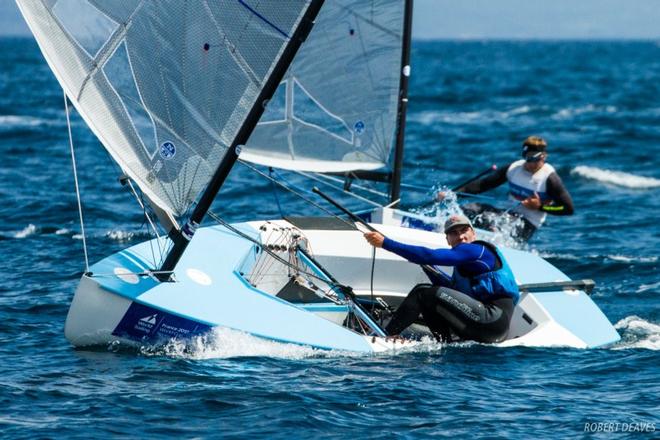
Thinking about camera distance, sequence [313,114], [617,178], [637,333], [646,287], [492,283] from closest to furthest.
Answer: [492,283] → [637,333] → [646,287] → [313,114] → [617,178]

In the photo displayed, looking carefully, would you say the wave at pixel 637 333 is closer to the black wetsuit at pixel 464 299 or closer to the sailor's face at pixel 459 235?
the black wetsuit at pixel 464 299

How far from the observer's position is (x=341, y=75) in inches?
446

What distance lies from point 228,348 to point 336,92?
437 cm

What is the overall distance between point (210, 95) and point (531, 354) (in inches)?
119

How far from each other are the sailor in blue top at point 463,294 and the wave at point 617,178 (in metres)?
10.1

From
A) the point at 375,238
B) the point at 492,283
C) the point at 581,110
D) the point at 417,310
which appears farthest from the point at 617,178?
the point at 581,110

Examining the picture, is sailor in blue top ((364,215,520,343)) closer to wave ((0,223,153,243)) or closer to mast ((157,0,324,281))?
mast ((157,0,324,281))

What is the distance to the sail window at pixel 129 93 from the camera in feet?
24.9

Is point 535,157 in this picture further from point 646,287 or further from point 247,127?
point 247,127

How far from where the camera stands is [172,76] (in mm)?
7691

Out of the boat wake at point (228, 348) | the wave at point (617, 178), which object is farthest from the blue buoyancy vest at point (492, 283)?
the wave at point (617, 178)

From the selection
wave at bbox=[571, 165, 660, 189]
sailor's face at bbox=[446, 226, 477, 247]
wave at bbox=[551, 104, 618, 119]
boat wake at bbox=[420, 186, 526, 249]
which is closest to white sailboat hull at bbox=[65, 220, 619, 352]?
sailor's face at bbox=[446, 226, 477, 247]

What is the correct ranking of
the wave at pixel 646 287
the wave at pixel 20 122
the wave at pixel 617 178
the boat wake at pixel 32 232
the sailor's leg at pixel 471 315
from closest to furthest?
the sailor's leg at pixel 471 315, the wave at pixel 646 287, the boat wake at pixel 32 232, the wave at pixel 617 178, the wave at pixel 20 122

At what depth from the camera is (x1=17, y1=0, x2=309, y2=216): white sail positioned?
7.54m
